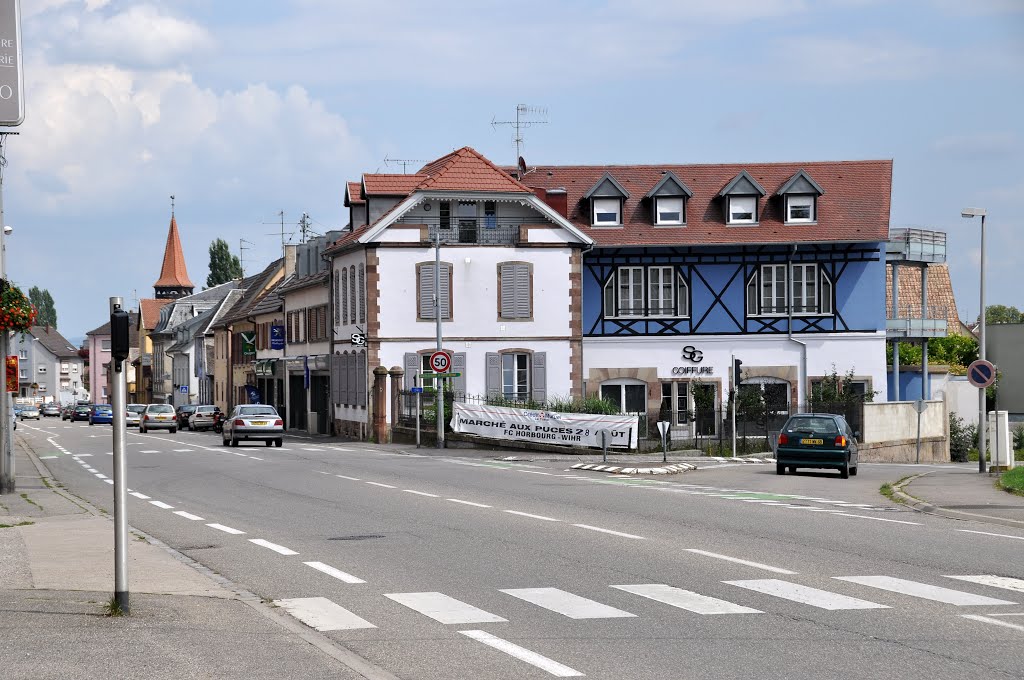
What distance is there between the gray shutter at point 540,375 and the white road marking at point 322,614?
40.6 metres

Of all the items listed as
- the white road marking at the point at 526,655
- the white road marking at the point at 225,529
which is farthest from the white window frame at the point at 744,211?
the white road marking at the point at 526,655

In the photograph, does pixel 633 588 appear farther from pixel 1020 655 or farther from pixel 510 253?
pixel 510 253

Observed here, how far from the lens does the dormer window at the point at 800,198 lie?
53500 millimetres

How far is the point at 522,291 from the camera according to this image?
5175cm

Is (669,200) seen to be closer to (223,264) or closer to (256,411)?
(256,411)

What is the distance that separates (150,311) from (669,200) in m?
93.4

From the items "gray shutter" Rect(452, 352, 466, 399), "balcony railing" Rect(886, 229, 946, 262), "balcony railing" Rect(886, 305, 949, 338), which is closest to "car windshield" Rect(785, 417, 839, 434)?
"gray shutter" Rect(452, 352, 466, 399)

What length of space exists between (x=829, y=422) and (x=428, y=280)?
74.6ft

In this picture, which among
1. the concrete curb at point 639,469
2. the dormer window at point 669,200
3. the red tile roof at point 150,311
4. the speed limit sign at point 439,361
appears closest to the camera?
the concrete curb at point 639,469

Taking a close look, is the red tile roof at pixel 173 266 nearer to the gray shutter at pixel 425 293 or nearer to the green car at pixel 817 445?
the gray shutter at pixel 425 293

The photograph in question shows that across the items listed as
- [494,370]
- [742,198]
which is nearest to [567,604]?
[494,370]

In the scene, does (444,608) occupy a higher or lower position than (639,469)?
higher

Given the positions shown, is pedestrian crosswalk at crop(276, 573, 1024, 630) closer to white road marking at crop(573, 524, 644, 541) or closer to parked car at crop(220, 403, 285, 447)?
white road marking at crop(573, 524, 644, 541)

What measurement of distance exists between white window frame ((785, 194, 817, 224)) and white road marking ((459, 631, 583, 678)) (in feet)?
151
